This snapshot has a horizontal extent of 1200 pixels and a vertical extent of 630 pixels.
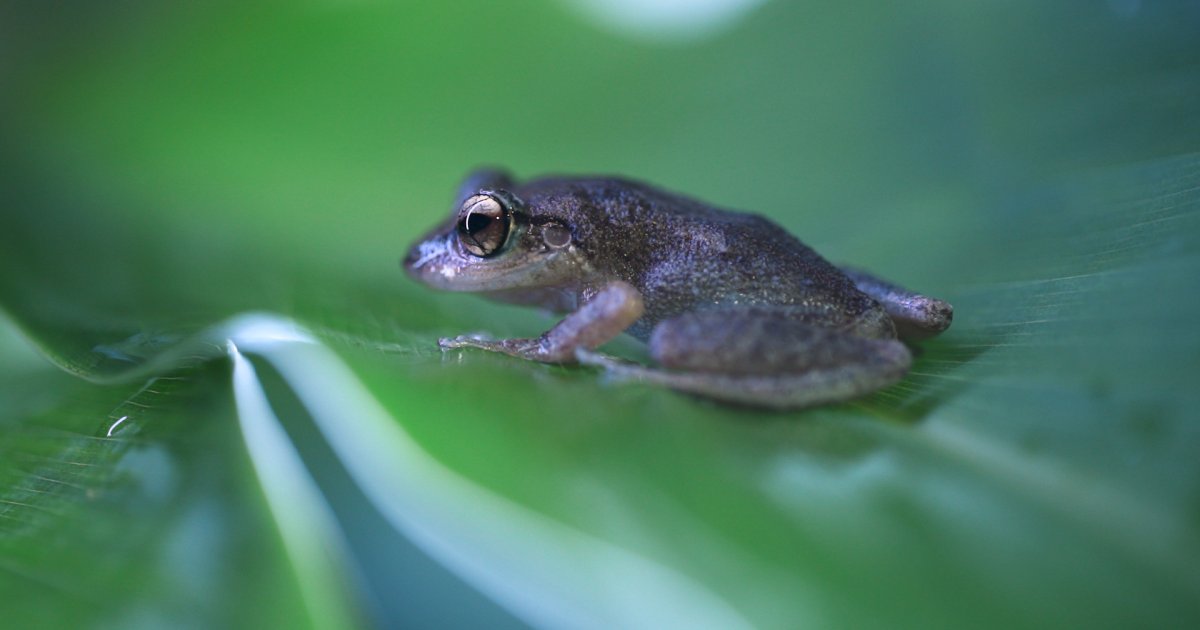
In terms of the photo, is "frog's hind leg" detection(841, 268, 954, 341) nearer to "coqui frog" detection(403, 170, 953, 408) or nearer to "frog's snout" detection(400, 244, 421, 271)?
"coqui frog" detection(403, 170, 953, 408)

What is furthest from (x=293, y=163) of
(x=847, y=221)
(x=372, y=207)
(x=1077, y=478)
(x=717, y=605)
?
(x=1077, y=478)

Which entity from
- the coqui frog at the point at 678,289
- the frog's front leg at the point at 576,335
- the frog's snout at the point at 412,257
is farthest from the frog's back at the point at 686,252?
the frog's snout at the point at 412,257

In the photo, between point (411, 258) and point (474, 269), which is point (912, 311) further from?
point (411, 258)

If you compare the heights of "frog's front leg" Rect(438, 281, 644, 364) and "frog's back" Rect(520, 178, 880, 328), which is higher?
"frog's back" Rect(520, 178, 880, 328)

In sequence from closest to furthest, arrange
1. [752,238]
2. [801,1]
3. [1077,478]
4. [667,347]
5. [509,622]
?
1. [1077,478]
2. [509,622]
3. [667,347]
4. [752,238]
5. [801,1]

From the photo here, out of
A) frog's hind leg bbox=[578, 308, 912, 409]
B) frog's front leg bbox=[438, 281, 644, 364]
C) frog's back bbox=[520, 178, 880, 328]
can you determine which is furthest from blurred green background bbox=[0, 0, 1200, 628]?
frog's back bbox=[520, 178, 880, 328]

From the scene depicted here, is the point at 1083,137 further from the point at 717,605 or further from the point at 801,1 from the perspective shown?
the point at 717,605
